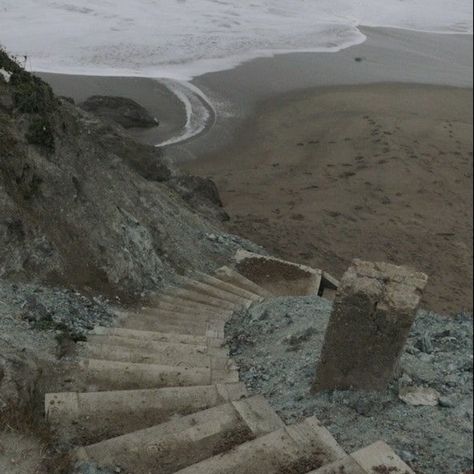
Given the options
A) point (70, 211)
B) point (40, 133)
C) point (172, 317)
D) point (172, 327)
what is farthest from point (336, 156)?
point (172, 327)

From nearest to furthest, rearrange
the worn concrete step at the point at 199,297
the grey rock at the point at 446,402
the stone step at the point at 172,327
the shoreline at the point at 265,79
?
the grey rock at the point at 446,402
the stone step at the point at 172,327
the worn concrete step at the point at 199,297
the shoreline at the point at 265,79

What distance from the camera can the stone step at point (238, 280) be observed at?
11.1m

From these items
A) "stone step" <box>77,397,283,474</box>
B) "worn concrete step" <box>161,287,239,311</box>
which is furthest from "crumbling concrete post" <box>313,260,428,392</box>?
"worn concrete step" <box>161,287,239,311</box>

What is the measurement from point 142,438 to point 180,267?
6.07 meters

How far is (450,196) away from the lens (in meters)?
18.9

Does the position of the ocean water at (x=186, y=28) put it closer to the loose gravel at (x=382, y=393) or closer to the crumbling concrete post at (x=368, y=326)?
the loose gravel at (x=382, y=393)

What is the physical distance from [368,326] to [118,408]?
272 cm

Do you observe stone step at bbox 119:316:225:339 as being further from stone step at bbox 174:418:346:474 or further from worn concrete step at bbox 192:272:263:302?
stone step at bbox 174:418:346:474

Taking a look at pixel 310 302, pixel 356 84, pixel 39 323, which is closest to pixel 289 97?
pixel 356 84

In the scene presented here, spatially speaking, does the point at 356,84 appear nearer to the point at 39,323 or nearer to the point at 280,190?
the point at 280,190

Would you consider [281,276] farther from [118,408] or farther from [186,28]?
[186,28]

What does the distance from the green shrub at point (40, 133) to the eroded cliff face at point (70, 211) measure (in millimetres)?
16

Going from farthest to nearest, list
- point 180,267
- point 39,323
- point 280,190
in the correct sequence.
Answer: point 280,190, point 180,267, point 39,323

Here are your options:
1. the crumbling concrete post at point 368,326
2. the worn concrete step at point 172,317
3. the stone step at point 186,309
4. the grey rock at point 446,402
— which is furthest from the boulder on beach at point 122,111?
the grey rock at point 446,402
